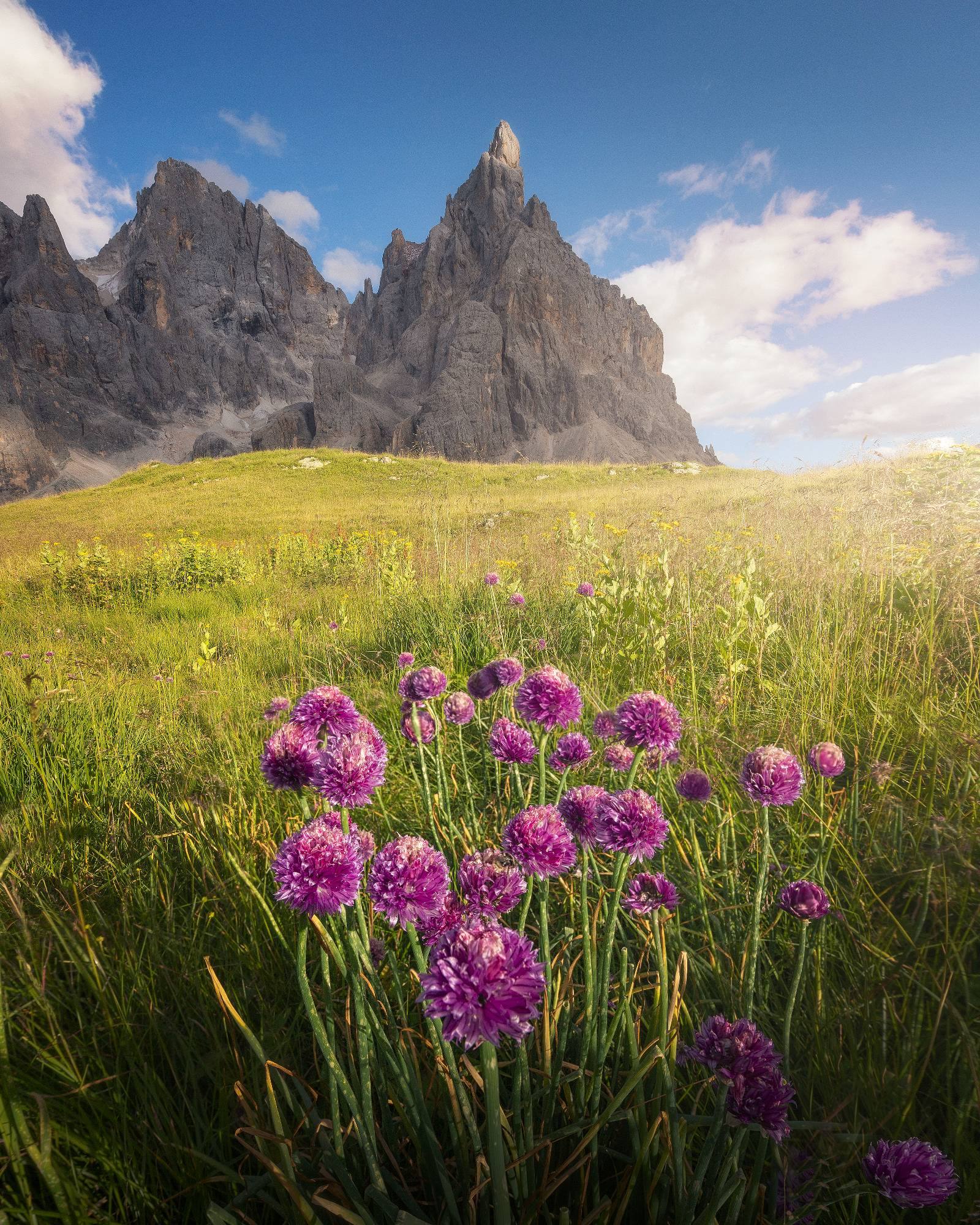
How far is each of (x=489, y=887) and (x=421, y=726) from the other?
20.3 inches

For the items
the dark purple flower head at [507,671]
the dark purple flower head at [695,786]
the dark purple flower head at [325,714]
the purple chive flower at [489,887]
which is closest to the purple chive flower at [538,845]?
the purple chive flower at [489,887]

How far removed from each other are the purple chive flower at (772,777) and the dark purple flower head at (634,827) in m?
0.23

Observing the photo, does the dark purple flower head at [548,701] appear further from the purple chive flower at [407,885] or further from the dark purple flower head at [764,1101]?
the dark purple flower head at [764,1101]

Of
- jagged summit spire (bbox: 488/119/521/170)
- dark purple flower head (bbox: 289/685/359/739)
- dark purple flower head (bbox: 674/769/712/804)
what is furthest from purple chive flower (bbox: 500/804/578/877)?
jagged summit spire (bbox: 488/119/521/170)

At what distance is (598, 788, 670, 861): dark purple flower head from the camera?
96 centimetres

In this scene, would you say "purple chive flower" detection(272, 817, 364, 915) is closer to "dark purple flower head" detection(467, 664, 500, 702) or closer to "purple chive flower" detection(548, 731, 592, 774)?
"purple chive flower" detection(548, 731, 592, 774)

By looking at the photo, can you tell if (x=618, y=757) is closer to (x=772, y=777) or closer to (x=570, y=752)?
(x=570, y=752)

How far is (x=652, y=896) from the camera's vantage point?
110 cm

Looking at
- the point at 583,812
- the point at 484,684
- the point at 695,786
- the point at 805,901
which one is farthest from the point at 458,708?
the point at 805,901

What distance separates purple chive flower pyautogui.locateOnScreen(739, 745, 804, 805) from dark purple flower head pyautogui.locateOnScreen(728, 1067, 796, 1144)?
0.43 meters

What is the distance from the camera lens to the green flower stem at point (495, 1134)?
60 centimetres

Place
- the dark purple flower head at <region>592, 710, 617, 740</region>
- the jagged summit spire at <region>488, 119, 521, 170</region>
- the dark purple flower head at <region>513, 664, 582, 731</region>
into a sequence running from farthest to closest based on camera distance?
the jagged summit spire at <region>488, 119, 521, 170</region>, the dark purple flower head at <region>592, 710, 617, 740</region>, the dark purple flower head at <region>513, 664, 582, 731</region>

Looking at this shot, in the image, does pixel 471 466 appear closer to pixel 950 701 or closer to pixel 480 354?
pixel 950 701

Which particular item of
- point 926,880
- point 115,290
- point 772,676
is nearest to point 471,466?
point 772,676
